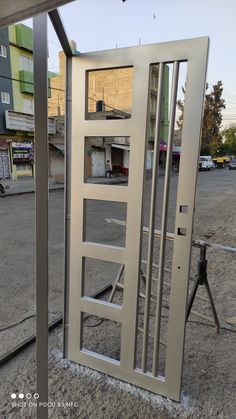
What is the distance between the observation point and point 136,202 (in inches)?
73.9

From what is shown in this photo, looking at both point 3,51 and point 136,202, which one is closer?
point 136,202

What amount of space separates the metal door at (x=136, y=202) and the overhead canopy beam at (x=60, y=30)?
0.08m

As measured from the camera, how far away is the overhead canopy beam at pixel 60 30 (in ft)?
5.49

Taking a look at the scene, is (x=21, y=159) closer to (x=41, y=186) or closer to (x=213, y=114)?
(x=41, y=186)

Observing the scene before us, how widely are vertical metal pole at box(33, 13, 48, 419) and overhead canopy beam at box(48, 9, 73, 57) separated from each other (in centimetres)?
39

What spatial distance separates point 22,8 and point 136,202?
3.65 feet

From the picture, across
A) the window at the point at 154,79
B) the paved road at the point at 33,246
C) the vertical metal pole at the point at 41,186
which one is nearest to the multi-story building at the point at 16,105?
the paved road at the point at 33,246

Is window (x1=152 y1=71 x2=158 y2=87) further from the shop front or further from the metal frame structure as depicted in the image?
the shop front

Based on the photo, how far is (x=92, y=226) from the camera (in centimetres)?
734

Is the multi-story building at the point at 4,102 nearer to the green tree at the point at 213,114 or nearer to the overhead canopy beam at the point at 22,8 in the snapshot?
the overhead canopy beam at the point at 22,8

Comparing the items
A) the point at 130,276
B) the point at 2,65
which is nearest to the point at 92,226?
the point at 130,276

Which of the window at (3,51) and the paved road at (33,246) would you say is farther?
the window at (3,51)

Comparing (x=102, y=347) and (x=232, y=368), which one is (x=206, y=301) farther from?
(x=102, y=347)

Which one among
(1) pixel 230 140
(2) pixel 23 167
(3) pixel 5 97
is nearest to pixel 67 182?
(2) pixel 23 167
